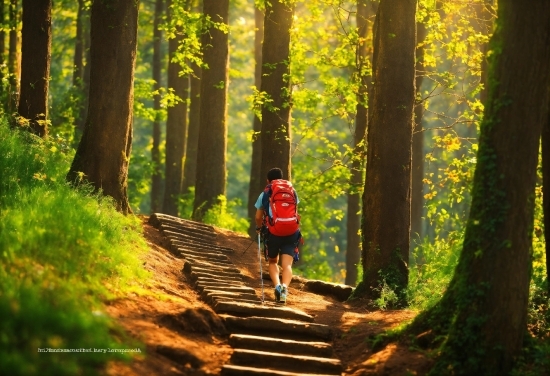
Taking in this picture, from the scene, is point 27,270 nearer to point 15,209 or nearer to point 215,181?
point 15,209

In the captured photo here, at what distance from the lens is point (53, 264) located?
8688 mm

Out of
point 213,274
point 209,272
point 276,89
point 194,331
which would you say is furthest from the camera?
point 276,89

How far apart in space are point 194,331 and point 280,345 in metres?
1.02

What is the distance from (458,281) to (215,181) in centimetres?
1341

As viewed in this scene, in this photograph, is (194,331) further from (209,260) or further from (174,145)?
(174,145)

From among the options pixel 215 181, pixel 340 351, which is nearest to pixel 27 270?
pixel 340 351

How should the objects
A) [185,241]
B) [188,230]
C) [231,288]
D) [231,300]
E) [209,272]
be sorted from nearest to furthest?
[231,300], [231,288], [209,272], [185,241], [188,230]

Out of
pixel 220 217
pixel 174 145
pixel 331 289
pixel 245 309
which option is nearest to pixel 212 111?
pixel 220 217

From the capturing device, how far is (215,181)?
2155cm

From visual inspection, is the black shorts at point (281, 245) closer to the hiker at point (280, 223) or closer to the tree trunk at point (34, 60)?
the hiker at point (280, 223)

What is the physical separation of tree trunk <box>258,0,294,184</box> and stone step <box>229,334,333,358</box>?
8.77m

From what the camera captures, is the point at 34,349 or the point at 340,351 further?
the point at 340,351

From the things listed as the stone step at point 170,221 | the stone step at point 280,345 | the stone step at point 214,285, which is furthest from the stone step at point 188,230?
the stone step at point 280,345

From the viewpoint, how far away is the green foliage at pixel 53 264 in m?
6.70
